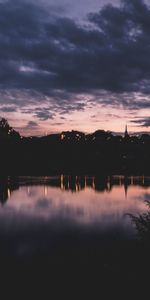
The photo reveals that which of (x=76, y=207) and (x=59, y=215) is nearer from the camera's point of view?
(x=59, y=215)

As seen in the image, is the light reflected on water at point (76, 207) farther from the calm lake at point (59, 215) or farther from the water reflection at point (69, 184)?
the water reflection at point (69, 184)

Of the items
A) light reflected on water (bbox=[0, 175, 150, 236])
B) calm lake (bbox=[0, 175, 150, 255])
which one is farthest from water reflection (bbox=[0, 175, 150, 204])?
calm lake (bbox=[0, 175, 150, 255])

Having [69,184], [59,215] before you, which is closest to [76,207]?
[59,215]

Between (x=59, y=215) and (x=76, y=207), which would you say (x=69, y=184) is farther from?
(x=59, y=215)

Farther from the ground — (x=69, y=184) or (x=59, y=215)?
(x=69, y=184)

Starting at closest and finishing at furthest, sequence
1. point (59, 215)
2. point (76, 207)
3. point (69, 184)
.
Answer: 1. point (59, 215)
2. point (76, 207)
3. point (69, 184)

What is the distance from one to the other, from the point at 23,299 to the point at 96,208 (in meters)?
28.5

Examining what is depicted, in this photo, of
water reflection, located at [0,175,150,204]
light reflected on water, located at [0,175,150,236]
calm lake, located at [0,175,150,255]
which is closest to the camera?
calm lake, located at [0,175,150,255]

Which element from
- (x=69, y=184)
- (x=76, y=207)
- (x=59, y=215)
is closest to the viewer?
(x=59, y=215)

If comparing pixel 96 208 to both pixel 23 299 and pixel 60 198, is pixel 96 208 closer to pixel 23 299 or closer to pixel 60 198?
pixel 60 198

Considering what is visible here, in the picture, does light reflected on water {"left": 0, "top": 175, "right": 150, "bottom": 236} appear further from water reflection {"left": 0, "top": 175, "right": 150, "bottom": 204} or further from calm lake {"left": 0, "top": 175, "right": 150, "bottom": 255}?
water reflection {"left": 0, "top": 175, "right": 150, "bottom": 204}

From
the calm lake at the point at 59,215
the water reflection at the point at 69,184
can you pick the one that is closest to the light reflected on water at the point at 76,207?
the calm lake at the point at 59,215

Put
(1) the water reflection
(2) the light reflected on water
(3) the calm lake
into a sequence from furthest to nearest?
1. (1) the water reflection
2. (2) the light reflected on water
3. (3) the calm lake

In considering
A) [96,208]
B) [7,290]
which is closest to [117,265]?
Result: [7,290]
